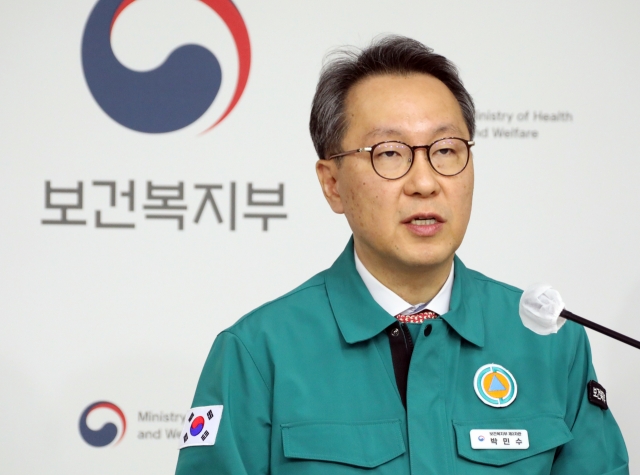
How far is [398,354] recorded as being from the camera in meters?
→ 1.48

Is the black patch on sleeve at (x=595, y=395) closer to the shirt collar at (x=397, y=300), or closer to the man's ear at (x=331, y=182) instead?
the shirt collar at (x=397, y=300)

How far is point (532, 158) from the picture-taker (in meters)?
2.37

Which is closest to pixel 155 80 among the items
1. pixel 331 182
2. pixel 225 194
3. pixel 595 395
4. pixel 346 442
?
pixel 225 194

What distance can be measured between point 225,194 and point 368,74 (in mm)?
825

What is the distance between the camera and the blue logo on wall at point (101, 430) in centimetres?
227

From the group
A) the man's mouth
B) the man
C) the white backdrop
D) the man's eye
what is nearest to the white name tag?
the man

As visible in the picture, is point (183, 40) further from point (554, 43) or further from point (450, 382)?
point (450, 382)

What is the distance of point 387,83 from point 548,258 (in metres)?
1.00

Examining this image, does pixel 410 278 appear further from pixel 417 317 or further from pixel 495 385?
pixel 495 385

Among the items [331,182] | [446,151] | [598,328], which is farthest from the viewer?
[331,182]

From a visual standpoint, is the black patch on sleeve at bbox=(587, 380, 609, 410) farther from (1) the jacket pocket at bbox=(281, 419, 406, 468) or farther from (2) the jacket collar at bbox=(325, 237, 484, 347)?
(1) the jacket pocket at bbox=(281, 419, 406, 468)

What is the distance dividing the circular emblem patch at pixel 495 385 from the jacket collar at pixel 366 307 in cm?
5

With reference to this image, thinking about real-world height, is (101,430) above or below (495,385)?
below

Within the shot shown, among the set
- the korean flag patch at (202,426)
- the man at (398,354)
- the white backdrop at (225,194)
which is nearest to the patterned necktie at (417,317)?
the man at (398,354)
